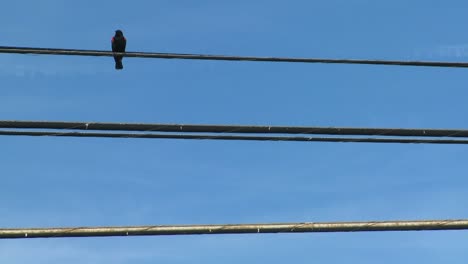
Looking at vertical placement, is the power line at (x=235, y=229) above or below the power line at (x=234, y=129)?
below

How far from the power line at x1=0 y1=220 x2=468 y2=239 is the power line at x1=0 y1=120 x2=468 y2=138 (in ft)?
4.38

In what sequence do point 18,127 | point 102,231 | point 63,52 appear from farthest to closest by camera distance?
point 63,52
point 18,127
point 102,231

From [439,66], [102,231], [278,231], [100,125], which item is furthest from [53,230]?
[439,66]

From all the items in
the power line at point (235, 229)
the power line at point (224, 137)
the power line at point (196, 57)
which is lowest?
the power line at point (235, 229)

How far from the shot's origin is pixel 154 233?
9828mm

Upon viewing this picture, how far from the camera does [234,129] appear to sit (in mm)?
10977

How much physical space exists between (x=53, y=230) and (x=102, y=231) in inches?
19.8

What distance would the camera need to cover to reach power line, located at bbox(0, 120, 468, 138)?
1088 centimetres

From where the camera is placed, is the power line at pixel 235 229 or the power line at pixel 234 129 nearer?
the power line at pixel 235 229

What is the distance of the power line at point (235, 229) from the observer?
384 inches

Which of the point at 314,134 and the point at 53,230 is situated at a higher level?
the point at 314,134

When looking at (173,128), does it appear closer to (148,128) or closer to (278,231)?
(148,128)

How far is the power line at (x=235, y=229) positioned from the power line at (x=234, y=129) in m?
1.34

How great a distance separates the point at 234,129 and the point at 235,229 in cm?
139
